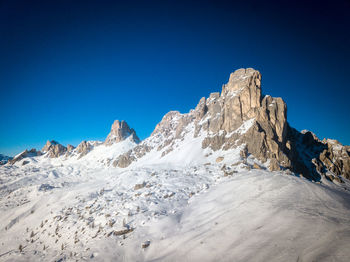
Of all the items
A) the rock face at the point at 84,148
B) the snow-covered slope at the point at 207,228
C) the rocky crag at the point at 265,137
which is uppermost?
the rock face at the point at 84,148

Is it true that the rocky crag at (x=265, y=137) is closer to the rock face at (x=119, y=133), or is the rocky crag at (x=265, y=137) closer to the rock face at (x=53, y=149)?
the rock face at (x=119, y=133)

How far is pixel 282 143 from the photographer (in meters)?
38.8

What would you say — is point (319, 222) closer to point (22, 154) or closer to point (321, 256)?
point (321, 256)

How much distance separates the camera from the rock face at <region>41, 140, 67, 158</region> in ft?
392

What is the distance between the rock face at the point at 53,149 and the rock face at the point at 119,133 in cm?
3954

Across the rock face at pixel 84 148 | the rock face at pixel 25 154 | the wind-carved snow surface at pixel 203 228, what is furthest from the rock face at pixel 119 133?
the wind-carved snow surface at pixel 203 228

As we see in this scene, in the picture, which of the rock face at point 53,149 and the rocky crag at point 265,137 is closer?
the rocky crag at point 265,137

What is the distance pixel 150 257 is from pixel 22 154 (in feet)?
519

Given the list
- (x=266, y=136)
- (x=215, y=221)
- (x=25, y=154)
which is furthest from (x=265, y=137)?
(x=25, y=154)

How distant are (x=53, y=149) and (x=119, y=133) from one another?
58466mm

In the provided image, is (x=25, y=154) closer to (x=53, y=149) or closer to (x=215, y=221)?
(x=53, y=149)

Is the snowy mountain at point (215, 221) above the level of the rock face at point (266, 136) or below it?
below

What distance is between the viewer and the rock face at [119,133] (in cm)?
11375

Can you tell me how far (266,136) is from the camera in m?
37.9
